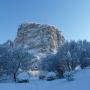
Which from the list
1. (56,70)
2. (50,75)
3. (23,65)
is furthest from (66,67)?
(50,75)

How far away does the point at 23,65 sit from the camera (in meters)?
59.4

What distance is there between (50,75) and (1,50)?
639 inches

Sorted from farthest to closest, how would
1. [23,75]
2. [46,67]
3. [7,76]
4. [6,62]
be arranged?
[46,67], [7,76], [6,62], [23,75]

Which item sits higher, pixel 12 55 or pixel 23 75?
pixel 12 55

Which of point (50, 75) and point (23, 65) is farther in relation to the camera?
point (23, 65)

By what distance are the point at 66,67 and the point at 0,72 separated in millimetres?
15757

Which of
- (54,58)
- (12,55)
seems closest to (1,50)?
(12,55)

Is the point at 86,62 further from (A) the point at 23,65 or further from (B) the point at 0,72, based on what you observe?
(B) the point at 0,72

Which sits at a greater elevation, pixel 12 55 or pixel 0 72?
pixel 12 55

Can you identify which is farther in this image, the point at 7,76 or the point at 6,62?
the point at 7,76

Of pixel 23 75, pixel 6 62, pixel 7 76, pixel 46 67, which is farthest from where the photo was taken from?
pixel 46 67

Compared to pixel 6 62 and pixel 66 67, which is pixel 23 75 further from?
pixel 66 67

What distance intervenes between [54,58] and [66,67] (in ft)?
12.9

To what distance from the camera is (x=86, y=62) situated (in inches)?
2308
